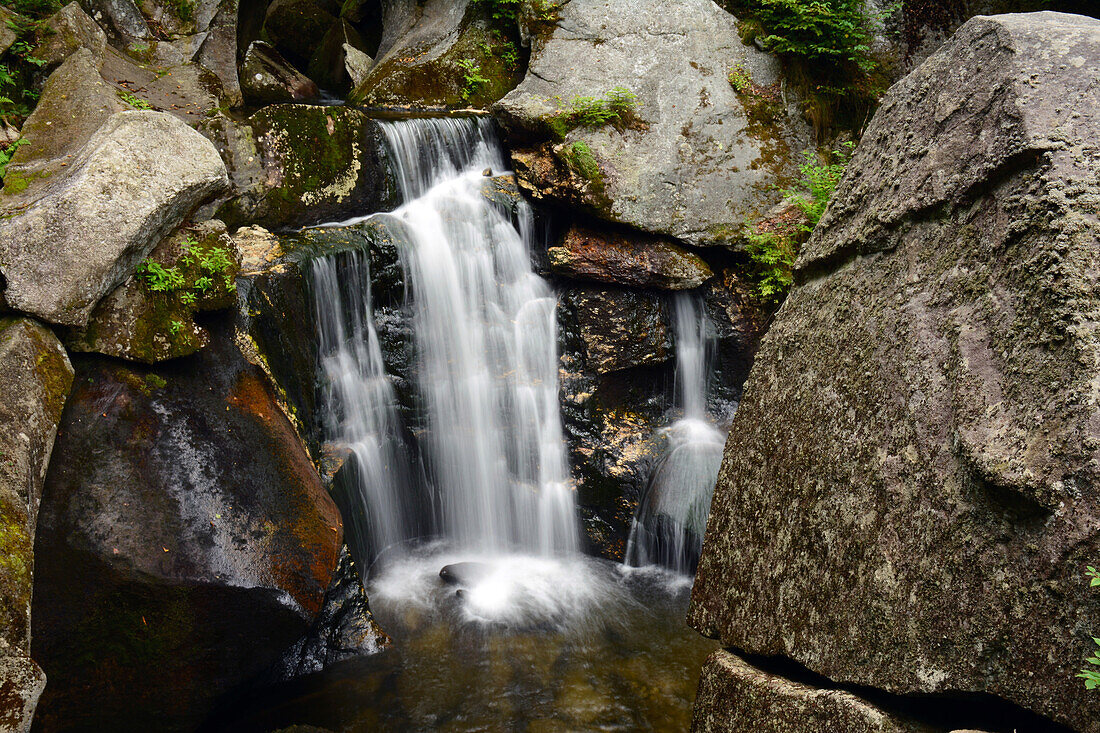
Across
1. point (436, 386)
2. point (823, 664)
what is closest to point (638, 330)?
point (436, 386)

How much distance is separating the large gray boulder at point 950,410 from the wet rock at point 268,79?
8.77 m

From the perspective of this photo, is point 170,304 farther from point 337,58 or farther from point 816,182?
point 337,58

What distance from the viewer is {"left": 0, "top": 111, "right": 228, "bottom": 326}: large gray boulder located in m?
3.75

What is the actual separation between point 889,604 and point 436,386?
5.67 metres

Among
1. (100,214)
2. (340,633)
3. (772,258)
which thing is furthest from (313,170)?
(772,258)

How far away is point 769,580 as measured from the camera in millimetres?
2553

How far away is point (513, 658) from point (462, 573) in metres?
1.24

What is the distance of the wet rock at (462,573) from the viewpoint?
21.0 feet

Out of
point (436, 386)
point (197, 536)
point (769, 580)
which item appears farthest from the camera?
point (436, 386)

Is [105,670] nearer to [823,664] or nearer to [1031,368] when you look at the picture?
[823,664]

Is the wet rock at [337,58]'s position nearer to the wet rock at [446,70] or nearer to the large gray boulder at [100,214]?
the wet rock at [446,70]

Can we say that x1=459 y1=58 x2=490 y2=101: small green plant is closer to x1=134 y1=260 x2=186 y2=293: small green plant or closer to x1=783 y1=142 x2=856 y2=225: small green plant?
x1=783 y1=142 x2=856 y2=225: small green plant

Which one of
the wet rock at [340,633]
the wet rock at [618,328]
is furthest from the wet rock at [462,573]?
the wet rock at [618,328]

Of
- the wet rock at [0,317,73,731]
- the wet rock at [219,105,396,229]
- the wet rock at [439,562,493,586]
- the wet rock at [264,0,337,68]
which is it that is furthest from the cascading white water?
the wet rock at [264,0,337,68]
